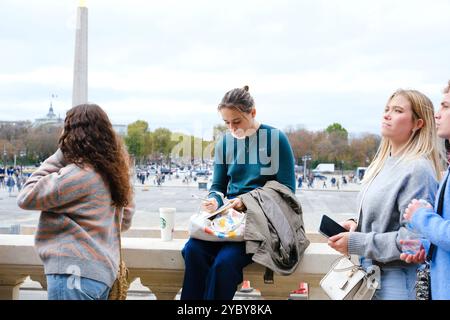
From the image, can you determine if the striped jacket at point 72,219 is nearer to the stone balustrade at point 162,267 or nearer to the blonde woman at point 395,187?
the stone balustrade at point 162,267

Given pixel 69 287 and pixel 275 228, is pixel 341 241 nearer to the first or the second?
pixel 275 228

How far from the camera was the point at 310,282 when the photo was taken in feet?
7.70

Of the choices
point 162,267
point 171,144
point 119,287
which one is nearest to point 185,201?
point 171,144

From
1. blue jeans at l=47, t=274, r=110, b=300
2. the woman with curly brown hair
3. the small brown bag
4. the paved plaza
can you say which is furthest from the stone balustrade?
the paved plaza

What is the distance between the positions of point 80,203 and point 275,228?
834mm

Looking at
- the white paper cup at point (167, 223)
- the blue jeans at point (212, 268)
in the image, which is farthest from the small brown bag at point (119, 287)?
the white paper cup at point (167, 223)

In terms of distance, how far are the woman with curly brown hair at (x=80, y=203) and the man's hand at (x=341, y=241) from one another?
80cm

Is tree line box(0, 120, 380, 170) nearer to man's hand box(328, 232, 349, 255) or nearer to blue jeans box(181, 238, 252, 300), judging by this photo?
blue jeans box(181, 238, 252, 300)

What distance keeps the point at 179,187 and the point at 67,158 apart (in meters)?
14.8

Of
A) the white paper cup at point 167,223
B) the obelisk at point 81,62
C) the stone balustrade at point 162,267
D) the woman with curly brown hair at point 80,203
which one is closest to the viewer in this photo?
the woman with curly brown hair at point 80,203

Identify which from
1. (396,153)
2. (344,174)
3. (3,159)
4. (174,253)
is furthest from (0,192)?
(344,174)

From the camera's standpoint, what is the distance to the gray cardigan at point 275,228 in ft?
7.03

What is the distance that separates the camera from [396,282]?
175 cm
